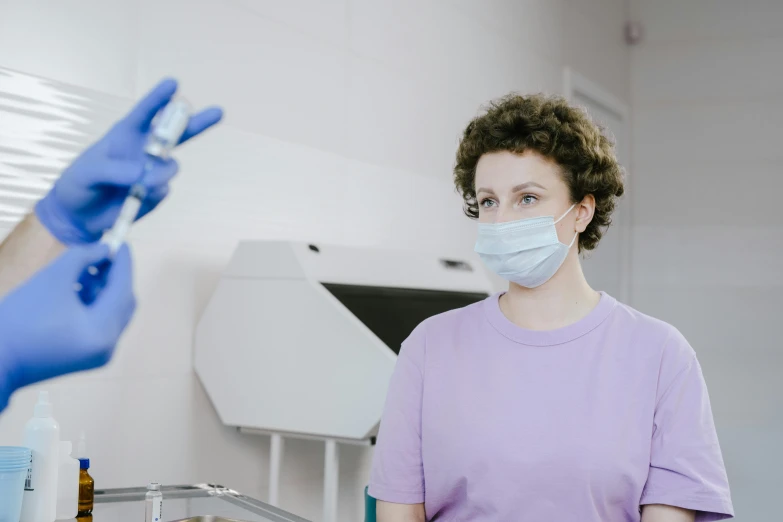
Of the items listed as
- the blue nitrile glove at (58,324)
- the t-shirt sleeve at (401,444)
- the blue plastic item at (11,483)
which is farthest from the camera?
the t-shirt sleeve at (401,444)

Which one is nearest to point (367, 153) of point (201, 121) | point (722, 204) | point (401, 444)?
point (401, 444)

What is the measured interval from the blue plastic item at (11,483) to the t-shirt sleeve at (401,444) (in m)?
0.63

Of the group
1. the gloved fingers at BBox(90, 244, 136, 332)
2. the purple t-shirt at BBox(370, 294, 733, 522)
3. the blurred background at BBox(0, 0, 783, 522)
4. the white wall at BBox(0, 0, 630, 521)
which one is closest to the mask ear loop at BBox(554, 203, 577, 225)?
the purple t-shirt at BBox(370, 294, 733, 522)

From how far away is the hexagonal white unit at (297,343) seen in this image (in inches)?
69.1

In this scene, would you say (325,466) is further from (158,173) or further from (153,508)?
(158,173)

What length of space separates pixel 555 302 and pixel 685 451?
0.36 metres

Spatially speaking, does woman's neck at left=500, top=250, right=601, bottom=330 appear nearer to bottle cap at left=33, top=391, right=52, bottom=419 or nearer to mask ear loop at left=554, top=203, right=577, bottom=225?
mask ear loop at left=554, top=203, right=577, bottom=225

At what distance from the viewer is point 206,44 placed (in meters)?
1.94

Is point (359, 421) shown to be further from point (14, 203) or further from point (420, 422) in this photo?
point (14, 203)

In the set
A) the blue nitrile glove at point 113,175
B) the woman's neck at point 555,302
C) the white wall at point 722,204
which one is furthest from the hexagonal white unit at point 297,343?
the white wall at point 722,204

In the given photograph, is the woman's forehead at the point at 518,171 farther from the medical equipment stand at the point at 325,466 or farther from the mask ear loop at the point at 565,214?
the medical equipment stand at the point at 325,466

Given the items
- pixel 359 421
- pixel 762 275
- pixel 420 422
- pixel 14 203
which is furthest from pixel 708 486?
pixel 762 275

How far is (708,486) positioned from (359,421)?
703 mm

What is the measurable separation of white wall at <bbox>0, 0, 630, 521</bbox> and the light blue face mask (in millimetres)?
726
